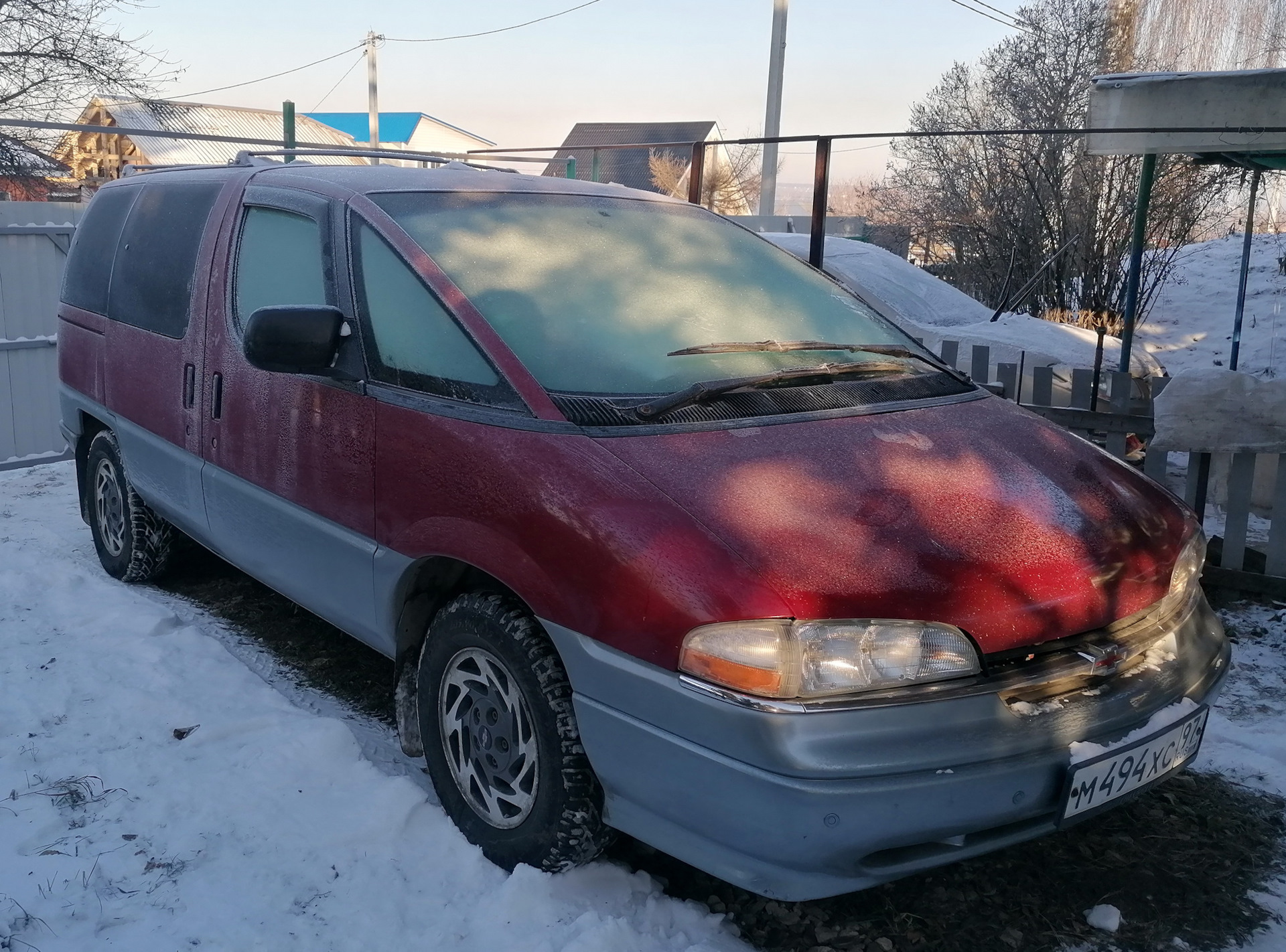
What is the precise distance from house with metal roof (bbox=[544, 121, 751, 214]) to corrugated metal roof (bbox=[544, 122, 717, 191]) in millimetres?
26

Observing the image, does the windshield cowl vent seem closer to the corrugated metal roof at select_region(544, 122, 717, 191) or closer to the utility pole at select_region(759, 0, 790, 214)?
the utility pole at select_region(759, 0, 790, 214)

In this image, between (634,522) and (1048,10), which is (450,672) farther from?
(1048,10)

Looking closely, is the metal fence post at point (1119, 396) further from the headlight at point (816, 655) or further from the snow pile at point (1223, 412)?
the headlight at point (816, 655)

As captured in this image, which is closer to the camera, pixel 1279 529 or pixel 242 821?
pixel 242 821

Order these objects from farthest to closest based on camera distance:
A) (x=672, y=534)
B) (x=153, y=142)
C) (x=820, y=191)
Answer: (x=153, y=142)
(x=820, y=191)
(x=672, y=534)

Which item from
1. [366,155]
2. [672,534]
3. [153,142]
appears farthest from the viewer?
[153,142]

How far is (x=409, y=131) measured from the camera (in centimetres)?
4912

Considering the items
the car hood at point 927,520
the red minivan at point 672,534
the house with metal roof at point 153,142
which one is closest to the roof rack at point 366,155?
the red minivan at point 672,534

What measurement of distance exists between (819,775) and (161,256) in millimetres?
3491

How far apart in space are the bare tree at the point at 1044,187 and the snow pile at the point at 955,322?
313 cm

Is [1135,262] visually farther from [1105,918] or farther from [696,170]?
[1105,918]

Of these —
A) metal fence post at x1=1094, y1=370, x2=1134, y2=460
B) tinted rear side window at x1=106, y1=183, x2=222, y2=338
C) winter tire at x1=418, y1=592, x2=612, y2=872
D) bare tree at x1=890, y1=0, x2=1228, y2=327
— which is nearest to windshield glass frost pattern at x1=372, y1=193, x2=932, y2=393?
winter tire at x1=418, y1=592, x2=612, y2=872

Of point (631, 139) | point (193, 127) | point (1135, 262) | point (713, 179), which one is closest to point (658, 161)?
point (713, 179)

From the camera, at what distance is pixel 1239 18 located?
26.1 m
